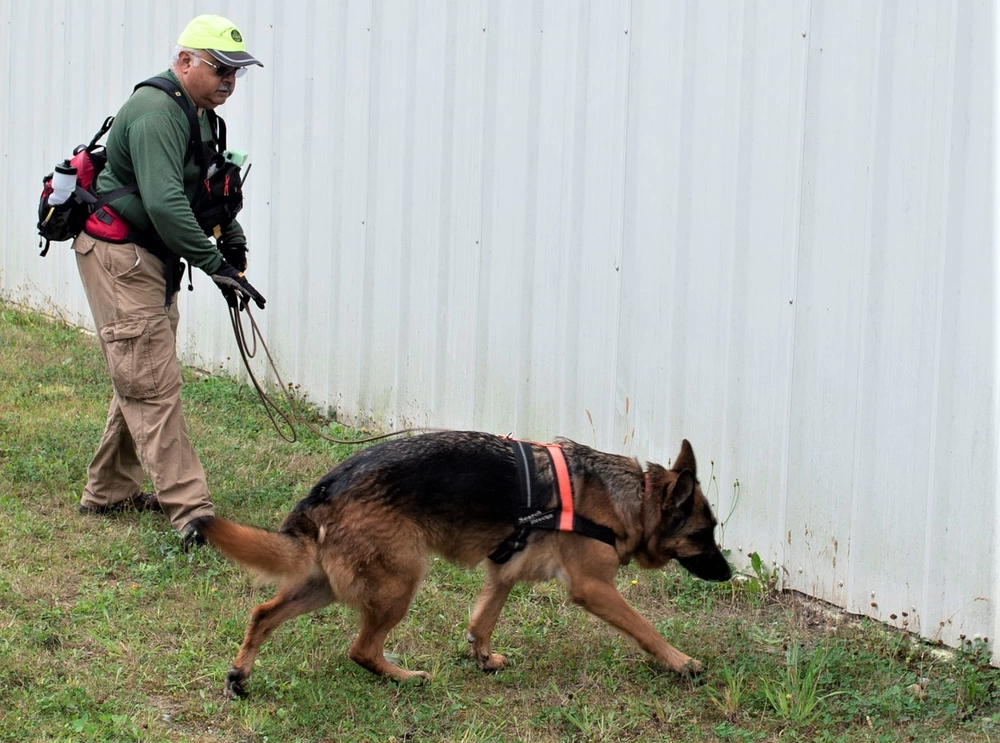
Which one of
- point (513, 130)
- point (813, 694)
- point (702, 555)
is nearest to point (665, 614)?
point (702, 555)

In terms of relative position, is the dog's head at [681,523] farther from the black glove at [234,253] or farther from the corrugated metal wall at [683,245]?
the black glove at [234,253]

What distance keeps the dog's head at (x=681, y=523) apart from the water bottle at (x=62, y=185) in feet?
9.84

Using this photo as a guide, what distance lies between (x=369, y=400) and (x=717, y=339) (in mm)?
2973

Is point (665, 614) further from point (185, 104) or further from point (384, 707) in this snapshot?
point (185, 104)

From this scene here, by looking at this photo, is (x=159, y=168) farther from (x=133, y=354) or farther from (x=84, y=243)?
(x=133, y=354)

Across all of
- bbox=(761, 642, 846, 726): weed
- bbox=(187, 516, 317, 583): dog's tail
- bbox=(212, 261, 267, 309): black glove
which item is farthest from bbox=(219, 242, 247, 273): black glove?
bbox=(761, 642, 846, 726): weed

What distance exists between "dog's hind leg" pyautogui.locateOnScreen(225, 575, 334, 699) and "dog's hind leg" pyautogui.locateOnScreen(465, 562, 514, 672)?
0.61 metres

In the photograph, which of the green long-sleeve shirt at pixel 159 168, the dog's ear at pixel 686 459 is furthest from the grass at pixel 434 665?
the green long-sleeve shirt at pixel 159 168

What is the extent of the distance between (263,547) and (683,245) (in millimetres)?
2533

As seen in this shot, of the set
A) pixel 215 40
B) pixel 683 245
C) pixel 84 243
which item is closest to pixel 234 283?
pixel 84 243

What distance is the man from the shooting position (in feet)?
17.6

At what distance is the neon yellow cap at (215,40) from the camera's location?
5.45 metres

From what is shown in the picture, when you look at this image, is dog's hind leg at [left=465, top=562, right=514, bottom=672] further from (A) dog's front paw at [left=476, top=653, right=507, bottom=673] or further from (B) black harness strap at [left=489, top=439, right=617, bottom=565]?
(B) black harness strap at [left=489, top=439, right=617, bottom=565]

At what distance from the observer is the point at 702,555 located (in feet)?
15.7
